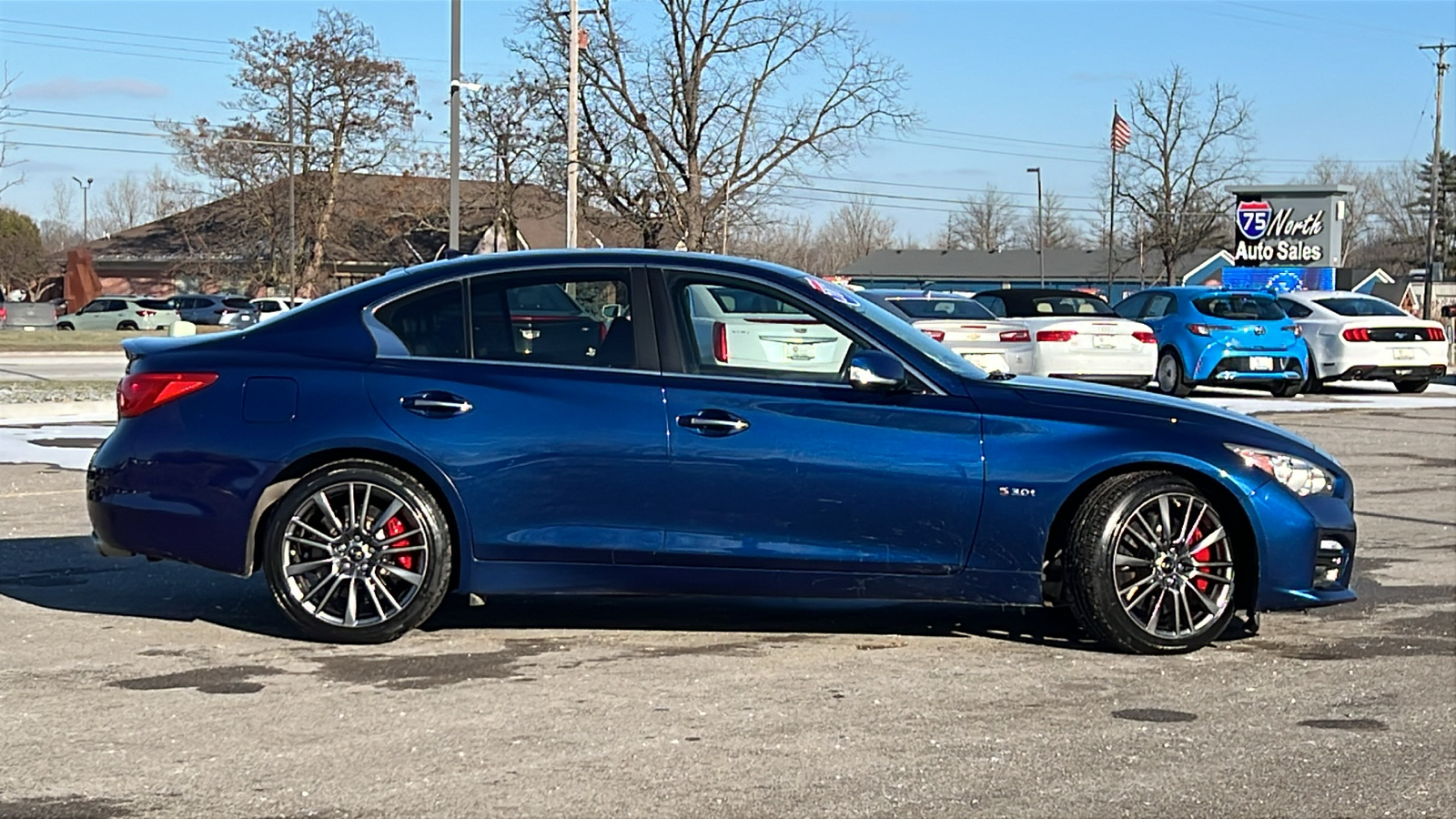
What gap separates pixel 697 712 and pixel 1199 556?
2.15m

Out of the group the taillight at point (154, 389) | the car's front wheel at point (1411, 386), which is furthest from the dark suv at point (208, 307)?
the taillight at point (154, 389)

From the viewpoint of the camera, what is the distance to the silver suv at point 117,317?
5372 centimetres

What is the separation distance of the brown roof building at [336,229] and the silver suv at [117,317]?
22.4ft

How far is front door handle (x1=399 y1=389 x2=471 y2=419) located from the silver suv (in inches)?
1973

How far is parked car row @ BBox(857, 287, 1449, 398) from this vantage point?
18422 mm

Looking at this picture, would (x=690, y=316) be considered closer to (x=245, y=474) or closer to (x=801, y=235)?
(x=245, y=474)

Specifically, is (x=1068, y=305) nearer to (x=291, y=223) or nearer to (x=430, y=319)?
(x=430, y=319)

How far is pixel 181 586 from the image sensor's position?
728 centimetres

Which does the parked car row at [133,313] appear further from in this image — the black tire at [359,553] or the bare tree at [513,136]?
the black tire at [359,553]

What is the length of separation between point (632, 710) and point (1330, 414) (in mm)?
15508

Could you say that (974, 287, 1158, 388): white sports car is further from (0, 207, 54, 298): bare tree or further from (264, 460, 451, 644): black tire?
(0, 207, 54, 298): bare tree

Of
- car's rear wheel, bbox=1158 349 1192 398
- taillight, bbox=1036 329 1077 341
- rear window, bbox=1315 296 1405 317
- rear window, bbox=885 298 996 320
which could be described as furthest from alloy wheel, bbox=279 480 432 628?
rear window, bbox=1315 296 1405 317

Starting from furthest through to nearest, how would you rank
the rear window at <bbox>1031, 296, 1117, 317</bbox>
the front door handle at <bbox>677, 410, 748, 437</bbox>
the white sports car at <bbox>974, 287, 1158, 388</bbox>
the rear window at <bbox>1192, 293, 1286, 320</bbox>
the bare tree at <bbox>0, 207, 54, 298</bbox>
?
the bare tree at <bbox>0, 207, 54, 298</bbox>
the rear window at <bbox>1192, 293, 1286, 320</bbox>
the rear window at <bbox>1031, 296, 1117, 317</bbox>
the white sports car at <bbox>974, 287, 1158, 388</bbox>
the front door handle at <bbox>677, 410, 748, 437</bbox>

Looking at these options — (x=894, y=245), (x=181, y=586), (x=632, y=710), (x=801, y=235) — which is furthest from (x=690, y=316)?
(x=894, y=245)
